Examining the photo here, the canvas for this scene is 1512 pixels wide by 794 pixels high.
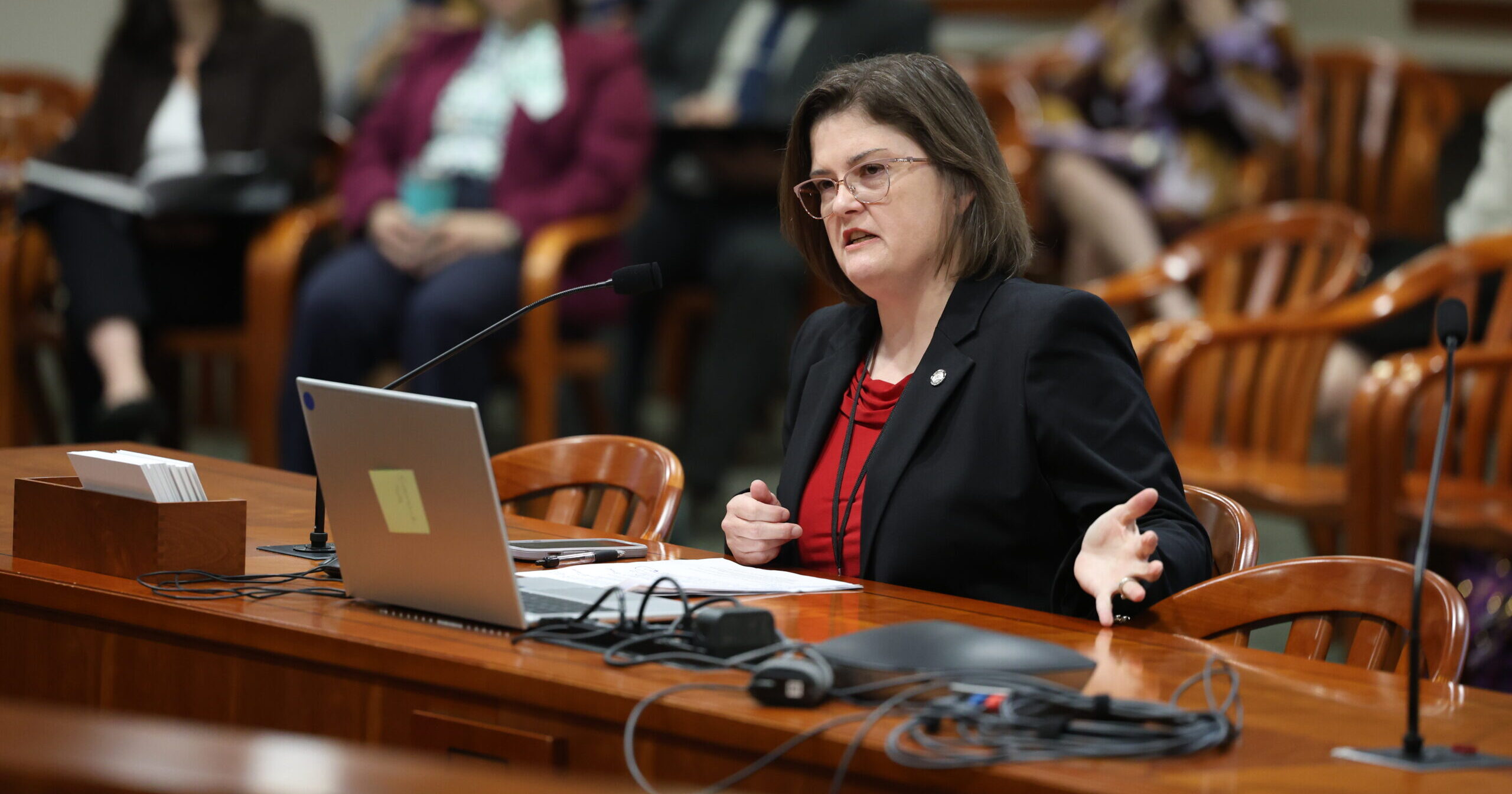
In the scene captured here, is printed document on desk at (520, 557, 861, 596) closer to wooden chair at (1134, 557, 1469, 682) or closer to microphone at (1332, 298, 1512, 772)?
wooden chair at (1134, 557, 1469, 682)

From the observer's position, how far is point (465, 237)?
364 cm

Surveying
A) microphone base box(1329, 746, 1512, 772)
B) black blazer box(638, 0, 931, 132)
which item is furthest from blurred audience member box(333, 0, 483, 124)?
microphone base box(1329, 746, 1512, 772)

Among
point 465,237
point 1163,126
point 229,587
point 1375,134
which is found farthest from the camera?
point 1375,134

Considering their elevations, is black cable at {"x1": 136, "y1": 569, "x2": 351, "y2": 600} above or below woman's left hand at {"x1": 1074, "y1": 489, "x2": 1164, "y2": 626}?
below

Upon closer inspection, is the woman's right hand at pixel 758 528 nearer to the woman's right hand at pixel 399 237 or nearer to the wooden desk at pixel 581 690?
the wooden desk at pixel 581 690

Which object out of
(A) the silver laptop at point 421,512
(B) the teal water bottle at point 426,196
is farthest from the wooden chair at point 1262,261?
(A) the silver laptop at point 421,512

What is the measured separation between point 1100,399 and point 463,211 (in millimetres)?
2505

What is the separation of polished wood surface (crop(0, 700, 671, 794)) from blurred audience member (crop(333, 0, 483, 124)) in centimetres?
456

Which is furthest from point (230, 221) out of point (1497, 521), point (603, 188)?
point (1497, 521)

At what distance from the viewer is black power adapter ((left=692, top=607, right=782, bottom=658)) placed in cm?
116

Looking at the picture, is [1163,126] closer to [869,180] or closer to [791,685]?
[869,180]

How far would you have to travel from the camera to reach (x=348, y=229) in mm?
3854

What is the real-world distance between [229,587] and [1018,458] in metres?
0.74

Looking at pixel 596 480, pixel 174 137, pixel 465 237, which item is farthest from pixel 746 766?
pixel 174 137
